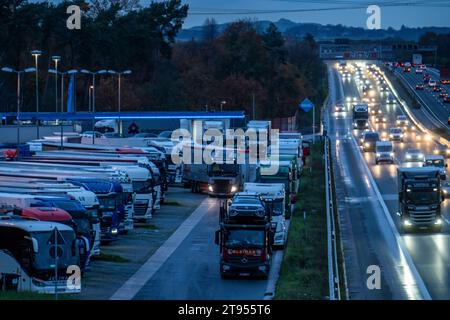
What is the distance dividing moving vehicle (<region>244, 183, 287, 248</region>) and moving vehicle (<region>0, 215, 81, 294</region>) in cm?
976

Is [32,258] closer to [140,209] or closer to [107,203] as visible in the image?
[107,203]

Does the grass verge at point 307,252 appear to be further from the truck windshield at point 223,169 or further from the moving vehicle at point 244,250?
the truck windshield at point 223,169

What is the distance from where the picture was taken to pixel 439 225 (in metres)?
39.9

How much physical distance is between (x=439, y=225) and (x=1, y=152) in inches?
1013

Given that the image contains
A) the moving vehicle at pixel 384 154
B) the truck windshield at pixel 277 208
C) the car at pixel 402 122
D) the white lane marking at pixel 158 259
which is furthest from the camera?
the car at pixel 402 122

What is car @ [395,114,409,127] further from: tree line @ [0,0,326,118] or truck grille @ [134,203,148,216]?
truck grille @ [134,203,148,216]

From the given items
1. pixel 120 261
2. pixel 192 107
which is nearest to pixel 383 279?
pixel 120 261

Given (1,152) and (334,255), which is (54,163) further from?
(334,255)

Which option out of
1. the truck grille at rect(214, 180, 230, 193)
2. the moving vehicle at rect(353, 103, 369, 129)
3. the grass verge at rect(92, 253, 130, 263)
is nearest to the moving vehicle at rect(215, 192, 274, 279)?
the grass verge at rect(92, 253, 130, 263)

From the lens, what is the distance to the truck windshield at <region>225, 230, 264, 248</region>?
1198 inches

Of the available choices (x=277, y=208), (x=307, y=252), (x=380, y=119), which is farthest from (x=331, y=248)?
(x=380, y=119)

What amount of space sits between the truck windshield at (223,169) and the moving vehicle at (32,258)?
2615cm

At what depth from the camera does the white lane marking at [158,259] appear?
91.6ft

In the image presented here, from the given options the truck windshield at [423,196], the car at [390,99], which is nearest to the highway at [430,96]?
the car at [390,99]
